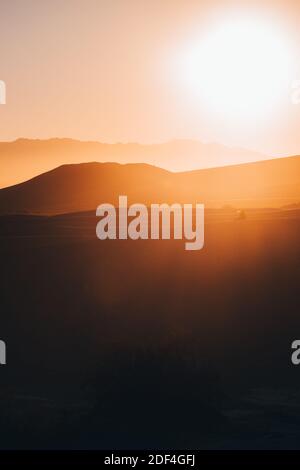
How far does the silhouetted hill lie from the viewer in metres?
83.0

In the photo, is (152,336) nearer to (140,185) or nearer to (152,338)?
(152,338)

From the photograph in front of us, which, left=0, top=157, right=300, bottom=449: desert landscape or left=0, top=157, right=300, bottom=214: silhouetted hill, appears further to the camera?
left=0, top=157, right=300, bottom=214: silhouetted hill

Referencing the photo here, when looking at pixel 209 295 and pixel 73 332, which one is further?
pixel 209 295

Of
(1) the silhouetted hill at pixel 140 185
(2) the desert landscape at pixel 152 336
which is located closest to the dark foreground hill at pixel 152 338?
(2) the desert landscape at pixel 152 336

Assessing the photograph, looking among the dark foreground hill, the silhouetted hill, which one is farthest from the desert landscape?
the silhouetted hill

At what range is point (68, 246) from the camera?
125 feet

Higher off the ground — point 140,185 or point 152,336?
point 140,185

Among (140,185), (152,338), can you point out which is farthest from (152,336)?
(140,185)

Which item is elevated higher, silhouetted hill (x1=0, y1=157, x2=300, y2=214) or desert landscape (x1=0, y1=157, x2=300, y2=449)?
silhouetted hill (x1=0, y1=157, x2=300, y2=214)

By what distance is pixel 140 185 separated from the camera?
3415 inches

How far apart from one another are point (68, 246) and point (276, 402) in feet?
47.8

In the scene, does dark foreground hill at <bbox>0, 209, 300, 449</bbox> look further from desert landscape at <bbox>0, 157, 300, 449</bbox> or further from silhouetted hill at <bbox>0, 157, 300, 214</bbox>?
silhouetted hill at <bbox>0, 157, 300, 214</bbox>
